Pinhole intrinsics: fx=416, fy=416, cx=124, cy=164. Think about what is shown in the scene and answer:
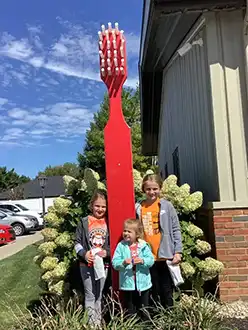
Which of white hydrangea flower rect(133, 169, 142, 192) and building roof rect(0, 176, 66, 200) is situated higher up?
building roof rect(0, 176, 66, 200)

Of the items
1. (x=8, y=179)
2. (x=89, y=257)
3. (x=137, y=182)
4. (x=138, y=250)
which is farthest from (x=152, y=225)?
(x=8, y=179)

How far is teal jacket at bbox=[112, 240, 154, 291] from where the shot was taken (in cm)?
412

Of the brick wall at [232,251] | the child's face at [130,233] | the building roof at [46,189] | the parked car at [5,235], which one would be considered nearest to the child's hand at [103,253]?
the child's face at [130,233]

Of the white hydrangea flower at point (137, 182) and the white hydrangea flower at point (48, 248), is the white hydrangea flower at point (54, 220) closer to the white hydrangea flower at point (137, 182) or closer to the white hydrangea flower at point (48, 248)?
the white hydrangea flower at point (48, 248)

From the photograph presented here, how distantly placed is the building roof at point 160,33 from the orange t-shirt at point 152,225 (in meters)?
2.65

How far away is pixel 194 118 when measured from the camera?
7.01m

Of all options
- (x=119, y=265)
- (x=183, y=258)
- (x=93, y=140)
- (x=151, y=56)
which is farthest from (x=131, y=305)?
(x=93, y=140)

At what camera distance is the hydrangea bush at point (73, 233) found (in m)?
5.03

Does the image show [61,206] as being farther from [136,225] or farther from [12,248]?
[12,248]

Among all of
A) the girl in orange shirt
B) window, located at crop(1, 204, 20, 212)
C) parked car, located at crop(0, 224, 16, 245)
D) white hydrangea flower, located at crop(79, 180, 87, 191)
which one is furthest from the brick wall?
window, located at crop(1, 204, 20, 212)

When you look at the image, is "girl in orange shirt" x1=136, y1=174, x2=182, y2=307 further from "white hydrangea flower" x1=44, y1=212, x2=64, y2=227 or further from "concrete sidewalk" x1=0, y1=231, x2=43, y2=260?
"concrete sidewalk" x1=0, y1=231, x2=43, y2=260

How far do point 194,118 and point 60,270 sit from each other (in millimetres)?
3473

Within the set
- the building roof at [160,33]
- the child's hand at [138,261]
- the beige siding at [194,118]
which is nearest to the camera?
the child's hand at [138,261]

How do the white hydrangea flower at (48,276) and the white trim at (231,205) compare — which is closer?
the white hydrangea flower at (48,276)
